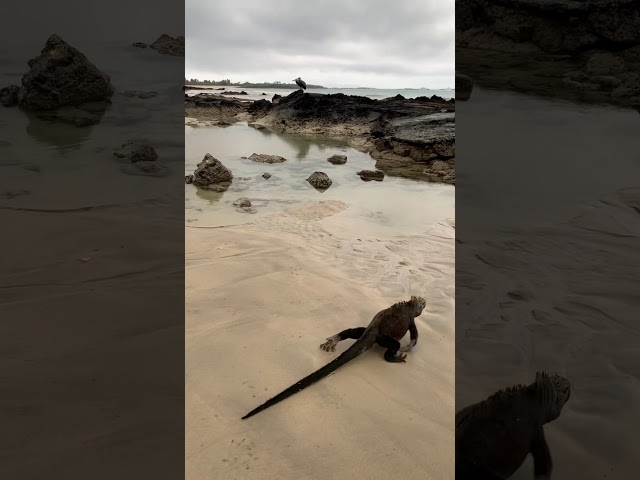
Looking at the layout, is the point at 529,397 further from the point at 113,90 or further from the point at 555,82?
the point at 113,90

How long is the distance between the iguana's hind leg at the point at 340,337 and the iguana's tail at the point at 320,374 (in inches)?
7.1

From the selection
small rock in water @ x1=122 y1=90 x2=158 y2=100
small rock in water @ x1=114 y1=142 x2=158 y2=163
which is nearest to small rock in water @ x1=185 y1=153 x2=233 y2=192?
small rock in water @ x1=114 y1=142 x2=158 y2=163

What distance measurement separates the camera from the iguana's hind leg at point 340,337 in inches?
116

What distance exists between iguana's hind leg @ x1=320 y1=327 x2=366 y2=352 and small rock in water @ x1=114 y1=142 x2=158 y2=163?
6.28 metres

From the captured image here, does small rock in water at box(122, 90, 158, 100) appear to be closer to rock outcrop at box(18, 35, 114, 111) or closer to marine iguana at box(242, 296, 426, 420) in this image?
rock outcrop at box(18, 35, 114, 111)

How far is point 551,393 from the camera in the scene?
6.89 ft

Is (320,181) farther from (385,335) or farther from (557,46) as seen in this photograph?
(557,46)

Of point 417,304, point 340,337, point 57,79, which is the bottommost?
point 340,337

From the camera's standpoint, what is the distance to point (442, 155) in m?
9.98

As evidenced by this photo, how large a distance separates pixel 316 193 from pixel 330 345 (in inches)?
195

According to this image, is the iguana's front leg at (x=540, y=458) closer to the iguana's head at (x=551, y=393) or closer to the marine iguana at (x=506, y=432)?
the marine iguana at (x=506, y=432)

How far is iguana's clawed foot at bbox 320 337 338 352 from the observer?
2930mm

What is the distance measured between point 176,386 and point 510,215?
16.4 feet

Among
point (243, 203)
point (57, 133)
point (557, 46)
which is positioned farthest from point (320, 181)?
point (557, 46)
